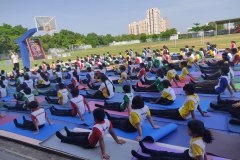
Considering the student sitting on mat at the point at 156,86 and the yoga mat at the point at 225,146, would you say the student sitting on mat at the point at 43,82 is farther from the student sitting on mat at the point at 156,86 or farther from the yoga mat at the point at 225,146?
the yoga mat at the point at 225,146

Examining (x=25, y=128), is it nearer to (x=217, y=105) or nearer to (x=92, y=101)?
(x=92, y=101)

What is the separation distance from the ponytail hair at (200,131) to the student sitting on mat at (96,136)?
1.73m

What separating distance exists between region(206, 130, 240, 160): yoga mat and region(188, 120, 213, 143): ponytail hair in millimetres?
992

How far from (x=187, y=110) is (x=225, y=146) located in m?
1.49

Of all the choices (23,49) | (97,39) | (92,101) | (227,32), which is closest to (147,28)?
(97,39)

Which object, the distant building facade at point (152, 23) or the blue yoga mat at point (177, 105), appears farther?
the distant building facade at point (152, 23)

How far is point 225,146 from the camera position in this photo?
4.54 m

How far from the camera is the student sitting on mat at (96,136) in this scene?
14.8 ft

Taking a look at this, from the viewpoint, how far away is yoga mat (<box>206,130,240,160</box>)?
4.27 m

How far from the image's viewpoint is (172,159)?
3.99 meters

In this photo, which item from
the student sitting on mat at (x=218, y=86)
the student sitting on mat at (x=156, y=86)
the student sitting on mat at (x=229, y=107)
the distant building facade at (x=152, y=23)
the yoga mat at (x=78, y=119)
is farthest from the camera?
the distant building facade at (x=152, y=23)

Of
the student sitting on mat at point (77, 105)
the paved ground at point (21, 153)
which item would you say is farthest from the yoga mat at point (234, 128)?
the student sitting on mat at point (77, 105)

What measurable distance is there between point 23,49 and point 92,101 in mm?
13543

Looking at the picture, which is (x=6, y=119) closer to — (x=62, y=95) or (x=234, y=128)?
(x=62, y=95)
